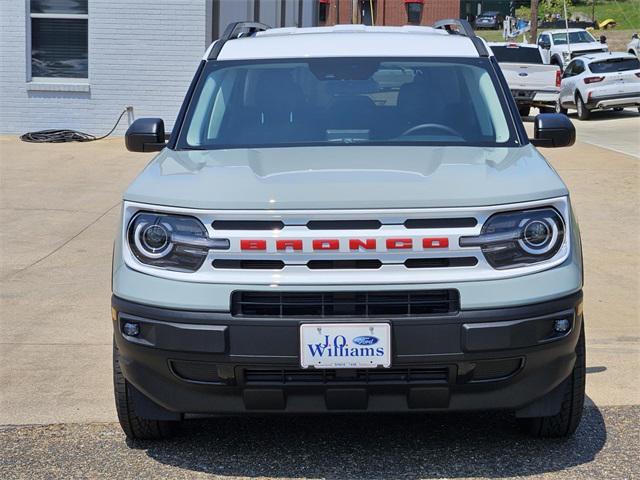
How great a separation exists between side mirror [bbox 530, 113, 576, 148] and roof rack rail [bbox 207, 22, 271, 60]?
1722mm

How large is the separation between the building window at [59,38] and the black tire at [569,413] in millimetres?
14435

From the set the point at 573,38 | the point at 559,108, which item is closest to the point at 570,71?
the point at 559,108

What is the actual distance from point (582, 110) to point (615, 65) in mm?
1374

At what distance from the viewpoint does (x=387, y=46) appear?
5.80 meters

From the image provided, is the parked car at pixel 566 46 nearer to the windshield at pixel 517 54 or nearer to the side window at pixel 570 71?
the side window at pixel 570 71

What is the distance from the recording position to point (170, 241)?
13.9 ft

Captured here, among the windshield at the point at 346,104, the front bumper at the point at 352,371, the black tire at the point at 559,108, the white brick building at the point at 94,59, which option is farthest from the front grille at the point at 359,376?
the black tire at the point at 559,108

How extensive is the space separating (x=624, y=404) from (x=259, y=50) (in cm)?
258

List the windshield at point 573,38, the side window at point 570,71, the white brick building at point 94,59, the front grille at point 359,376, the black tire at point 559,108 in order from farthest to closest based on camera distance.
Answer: the windshield at point 573,38, the side window at point 570,71, the black tire at point 559,108, the white brick building at point 94,59, the front grille at point 359,376

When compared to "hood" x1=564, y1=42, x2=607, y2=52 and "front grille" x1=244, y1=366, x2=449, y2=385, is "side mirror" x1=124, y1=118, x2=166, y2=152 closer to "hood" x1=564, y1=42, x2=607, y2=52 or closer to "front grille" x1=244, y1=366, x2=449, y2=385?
"front grille" x1=244, y1=366, x2=449, y2=385

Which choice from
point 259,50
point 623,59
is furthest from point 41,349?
point 623,59

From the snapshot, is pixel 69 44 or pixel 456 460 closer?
pixel 456 460

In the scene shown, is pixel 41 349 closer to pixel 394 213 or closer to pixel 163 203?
pixel 163 203

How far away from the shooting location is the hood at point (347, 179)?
163 inches
